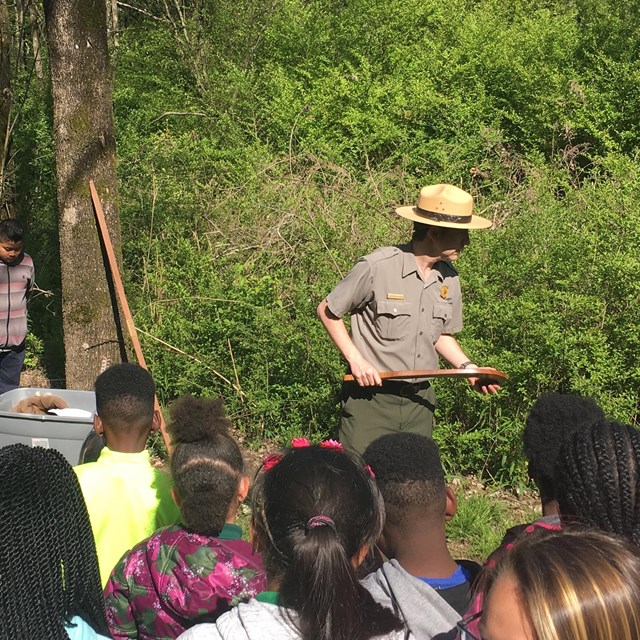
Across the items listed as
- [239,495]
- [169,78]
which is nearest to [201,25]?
[169,78]

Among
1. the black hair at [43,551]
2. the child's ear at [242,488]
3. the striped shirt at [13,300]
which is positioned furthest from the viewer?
the striped shirt at [13,300]

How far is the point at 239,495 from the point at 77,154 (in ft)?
12.5

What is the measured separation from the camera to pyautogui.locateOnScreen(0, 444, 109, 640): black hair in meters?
1.86

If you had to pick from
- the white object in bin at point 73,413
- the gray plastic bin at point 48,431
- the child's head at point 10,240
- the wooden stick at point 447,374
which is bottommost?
the gray plastic bin at point 48,431

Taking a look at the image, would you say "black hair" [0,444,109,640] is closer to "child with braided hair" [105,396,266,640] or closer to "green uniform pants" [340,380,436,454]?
"child with braided hair" [105,396,266,640]

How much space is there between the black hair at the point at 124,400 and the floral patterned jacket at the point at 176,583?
831mm

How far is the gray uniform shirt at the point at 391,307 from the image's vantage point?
4.36 m

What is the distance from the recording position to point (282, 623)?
6.43 feet

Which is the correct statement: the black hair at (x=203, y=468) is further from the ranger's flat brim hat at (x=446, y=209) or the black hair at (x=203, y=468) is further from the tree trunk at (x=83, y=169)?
the tree trunk at (x=83, y=169)

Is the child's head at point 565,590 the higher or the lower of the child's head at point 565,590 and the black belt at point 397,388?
the lower

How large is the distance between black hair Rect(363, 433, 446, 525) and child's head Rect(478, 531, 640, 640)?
1.05m

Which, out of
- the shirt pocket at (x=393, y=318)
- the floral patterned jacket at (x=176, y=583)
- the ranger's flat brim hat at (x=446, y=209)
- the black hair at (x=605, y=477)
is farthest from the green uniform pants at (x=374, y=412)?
the black hair at (x=605, y=477)

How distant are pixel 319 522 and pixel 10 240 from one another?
5141 mm

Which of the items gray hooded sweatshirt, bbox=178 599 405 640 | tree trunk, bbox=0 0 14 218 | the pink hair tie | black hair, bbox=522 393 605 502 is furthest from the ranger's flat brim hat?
tree trunk, bbox=0 0 14 218
